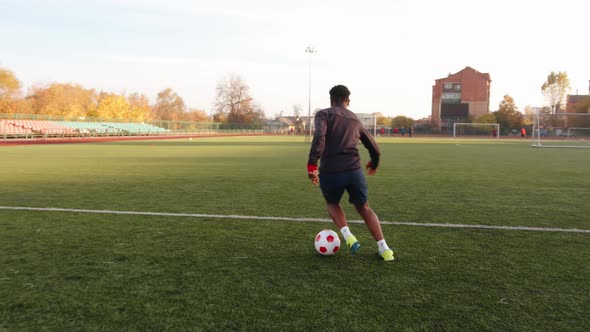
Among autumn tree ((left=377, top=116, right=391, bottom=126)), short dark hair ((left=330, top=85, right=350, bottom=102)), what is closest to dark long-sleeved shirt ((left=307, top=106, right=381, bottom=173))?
short dark hair ((left=330, top=85, right=350, bottom=102))

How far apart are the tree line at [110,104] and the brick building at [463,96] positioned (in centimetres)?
4360

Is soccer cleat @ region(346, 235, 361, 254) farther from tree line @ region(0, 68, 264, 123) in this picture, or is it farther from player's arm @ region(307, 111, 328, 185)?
tree line @ region(0, 68, 264, 123)

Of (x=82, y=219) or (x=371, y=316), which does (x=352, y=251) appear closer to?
(x=371, y=316)

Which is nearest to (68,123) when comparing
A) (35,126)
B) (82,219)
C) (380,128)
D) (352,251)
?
(35,126)

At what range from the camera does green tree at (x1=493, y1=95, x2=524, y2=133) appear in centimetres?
8081

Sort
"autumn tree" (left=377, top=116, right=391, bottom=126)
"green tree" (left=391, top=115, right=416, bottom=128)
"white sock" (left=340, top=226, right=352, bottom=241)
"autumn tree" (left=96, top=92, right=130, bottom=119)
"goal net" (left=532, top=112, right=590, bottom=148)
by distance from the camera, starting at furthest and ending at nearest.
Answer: "autumn tree" (left=377, top=116, right=391, bottom=126) < "green tree" (left=391, top=115, right=416, bottom=128) < "autumn tree" (left=96, top=92, right=130, bottom=119) < "goal net" (left=532, top=112, right=590, bottom=148) < "white sock" (left=340, top=226, right=352, bottom=241)

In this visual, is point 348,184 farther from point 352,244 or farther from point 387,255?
point 387,255

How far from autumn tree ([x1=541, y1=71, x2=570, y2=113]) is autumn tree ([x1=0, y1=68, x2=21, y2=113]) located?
9437cm

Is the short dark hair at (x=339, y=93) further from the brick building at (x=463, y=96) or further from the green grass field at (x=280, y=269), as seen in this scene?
the brick building at (x=463, y=96)

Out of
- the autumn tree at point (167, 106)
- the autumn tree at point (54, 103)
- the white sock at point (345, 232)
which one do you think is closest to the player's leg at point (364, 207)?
the white sock at point (345, 232)

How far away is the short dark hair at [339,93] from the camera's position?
14.5ft

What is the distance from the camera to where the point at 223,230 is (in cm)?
553

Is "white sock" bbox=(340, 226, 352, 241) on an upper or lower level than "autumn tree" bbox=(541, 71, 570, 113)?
lower

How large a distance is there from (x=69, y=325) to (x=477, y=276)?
131 inches
